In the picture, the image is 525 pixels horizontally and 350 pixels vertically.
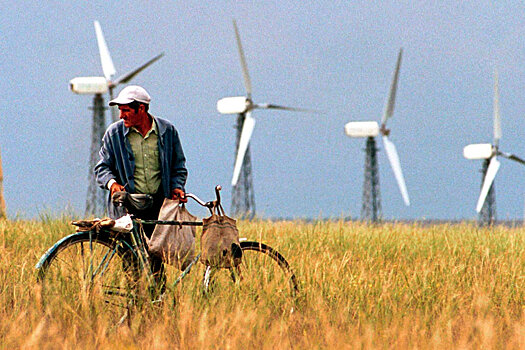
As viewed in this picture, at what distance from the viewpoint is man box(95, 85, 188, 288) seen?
300 inches

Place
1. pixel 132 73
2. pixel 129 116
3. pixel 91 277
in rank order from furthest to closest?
pixel 132 73, pixel 129 116, pixel 91 277

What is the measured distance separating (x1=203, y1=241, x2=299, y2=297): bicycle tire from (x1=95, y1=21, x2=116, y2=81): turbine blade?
29.2 metres

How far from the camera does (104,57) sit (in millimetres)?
35750

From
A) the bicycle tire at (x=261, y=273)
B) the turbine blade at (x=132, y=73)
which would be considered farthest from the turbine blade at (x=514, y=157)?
the bicycle tire at (x=261, y=273)

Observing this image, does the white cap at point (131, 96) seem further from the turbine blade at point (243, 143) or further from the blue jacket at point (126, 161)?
the turbine blade at point (243, 143)

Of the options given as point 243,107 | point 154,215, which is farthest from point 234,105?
point 154,215

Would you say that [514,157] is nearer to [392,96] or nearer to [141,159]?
[392,96]

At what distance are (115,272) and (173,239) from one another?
711 millimetres

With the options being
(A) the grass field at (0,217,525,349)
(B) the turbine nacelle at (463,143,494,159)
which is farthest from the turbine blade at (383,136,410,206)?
(A) the grass field at (0,217,525,349)

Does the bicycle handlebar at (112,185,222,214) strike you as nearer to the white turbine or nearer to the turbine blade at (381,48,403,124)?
the white turbine

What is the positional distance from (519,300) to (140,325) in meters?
5.03

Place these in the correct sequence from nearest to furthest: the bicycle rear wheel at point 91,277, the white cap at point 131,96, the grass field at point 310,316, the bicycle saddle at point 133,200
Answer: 1. the grass field at point 310,316
2. the bicycle rear wheel at point 91,277
3. the bicycle saddle at point 133,200
4. the white cap at point 131,96

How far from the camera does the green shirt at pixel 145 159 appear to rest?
25.3 ft

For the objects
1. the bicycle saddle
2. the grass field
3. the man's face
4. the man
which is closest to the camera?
the grass field
